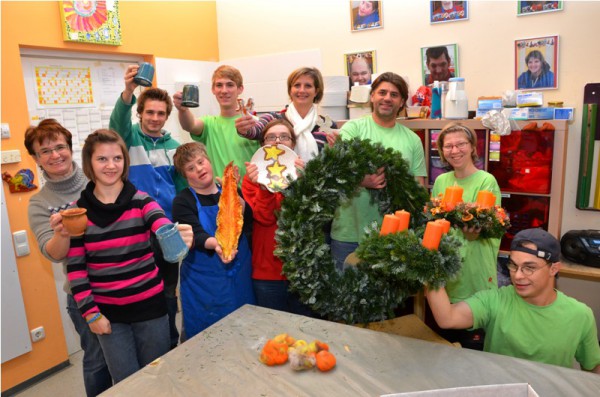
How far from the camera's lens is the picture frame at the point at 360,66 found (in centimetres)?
375

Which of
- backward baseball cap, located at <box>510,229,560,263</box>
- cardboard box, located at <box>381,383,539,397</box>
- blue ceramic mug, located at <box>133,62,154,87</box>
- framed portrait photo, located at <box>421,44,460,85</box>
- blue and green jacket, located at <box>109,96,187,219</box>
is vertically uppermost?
framed portrait photo, located at <box>421,44,460,85</box>

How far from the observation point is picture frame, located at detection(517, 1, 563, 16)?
2992 millimetres

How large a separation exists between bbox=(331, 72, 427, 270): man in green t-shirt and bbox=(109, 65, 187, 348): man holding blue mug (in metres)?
0.83

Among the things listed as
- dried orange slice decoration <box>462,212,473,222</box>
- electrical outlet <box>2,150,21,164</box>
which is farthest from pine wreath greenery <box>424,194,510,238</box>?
electrical outlet <box>2,150,21,164</box>

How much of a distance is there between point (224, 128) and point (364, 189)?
32.3 inches

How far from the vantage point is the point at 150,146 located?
2.28 meters

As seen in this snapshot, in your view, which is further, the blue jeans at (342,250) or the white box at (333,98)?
the white box at (333,98)

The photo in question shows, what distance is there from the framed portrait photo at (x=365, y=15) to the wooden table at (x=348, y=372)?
2.79 m

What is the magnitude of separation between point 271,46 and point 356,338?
326 centimetres

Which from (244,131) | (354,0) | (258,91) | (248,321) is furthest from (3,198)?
(354,0)

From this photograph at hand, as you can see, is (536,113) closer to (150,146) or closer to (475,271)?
(475,271)

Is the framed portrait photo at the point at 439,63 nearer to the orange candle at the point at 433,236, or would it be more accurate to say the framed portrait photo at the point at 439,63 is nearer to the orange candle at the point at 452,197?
the orange candle at the point at 452,197

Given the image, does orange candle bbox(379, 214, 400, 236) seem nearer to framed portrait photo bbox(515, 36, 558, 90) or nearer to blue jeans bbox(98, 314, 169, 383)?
blue jeans bbox(98, 314, 169, 383)

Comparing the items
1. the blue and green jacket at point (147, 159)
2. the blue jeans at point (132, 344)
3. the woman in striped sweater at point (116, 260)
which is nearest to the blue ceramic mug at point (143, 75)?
the blue and green jacket at point (147, 159)
